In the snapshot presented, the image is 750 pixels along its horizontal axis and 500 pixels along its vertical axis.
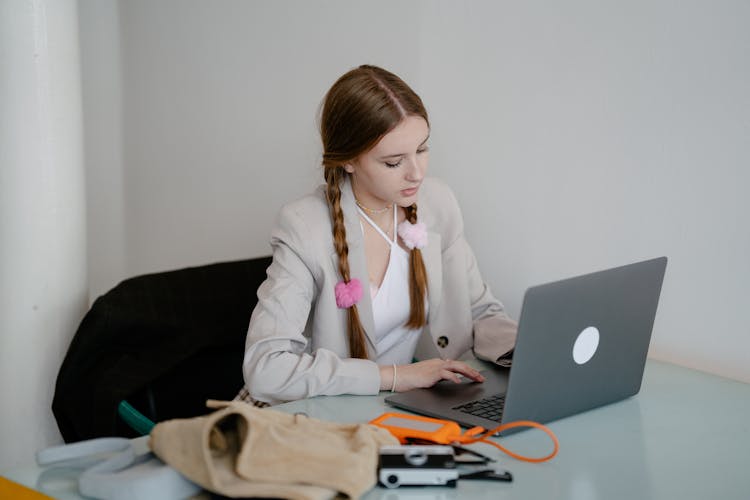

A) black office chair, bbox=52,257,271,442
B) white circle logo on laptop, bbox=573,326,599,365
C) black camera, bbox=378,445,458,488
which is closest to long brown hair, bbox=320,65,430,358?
black office chair, bbox=52,257,271,442

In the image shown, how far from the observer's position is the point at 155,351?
210 cm

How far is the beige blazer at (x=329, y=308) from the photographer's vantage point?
182 cm

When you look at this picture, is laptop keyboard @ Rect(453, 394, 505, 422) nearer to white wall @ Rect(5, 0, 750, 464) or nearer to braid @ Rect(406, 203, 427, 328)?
braid @ Rect(406, 203, 427, 328)

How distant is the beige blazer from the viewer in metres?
1.82

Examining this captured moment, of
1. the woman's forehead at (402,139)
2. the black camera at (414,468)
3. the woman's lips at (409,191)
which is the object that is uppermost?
the woman's forehead at (402,139)

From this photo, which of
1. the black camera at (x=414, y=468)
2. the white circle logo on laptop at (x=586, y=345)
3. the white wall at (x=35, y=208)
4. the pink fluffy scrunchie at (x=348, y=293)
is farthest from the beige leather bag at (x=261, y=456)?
the white wall at (x=35, y=208)

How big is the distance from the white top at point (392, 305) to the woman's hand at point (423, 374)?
293 mm

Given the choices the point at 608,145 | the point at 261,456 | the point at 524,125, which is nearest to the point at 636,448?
the point at 261,456

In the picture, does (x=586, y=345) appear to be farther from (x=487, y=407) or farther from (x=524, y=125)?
(x=524, y=125)

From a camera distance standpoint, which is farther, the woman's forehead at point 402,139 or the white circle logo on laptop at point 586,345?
the woman's forehead at point 402,139

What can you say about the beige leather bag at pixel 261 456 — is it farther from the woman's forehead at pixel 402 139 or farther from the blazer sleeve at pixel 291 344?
the woman's forehead at pixel 402 139

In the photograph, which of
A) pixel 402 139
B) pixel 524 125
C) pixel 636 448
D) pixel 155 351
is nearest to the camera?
pixel 636 448

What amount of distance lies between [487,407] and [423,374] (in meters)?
0.19

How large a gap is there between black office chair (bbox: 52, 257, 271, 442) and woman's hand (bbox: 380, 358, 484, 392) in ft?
1.75
